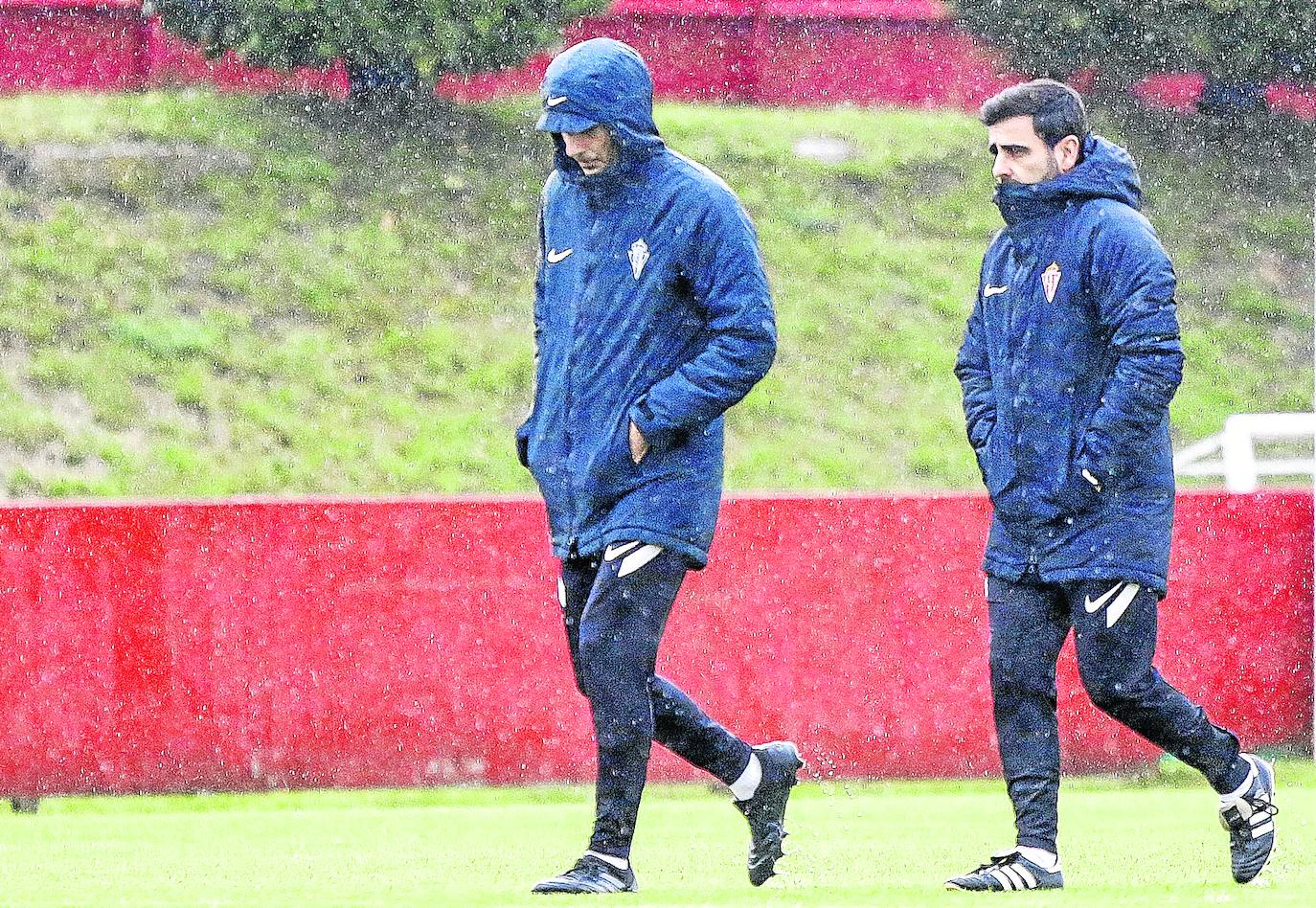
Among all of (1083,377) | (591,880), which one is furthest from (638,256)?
(591,880)

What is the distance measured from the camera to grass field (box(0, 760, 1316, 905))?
4.75 meters

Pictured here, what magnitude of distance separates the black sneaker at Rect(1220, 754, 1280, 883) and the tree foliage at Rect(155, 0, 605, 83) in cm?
1577

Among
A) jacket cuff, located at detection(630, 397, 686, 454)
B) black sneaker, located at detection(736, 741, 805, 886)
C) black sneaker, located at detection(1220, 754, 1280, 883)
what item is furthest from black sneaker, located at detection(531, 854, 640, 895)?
black sneaker, located at detection(1220, 754, 1280, 883)

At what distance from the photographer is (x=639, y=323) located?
15.2 feet

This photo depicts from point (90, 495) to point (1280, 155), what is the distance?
12837 mm

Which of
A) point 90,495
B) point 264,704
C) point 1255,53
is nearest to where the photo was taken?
point 264,704

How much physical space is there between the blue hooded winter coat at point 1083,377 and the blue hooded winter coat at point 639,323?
58cm

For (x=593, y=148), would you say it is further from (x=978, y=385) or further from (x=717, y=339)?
(x=978, y=385)

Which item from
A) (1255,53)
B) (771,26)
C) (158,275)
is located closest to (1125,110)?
(1255,53)

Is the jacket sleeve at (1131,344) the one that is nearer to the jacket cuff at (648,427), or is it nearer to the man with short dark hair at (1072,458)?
the man with short dark hair at (1072,458)

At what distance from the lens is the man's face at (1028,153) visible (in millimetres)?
4758

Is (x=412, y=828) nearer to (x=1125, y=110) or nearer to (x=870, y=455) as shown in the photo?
(x=870, y=455)

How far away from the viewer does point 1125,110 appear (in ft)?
73.4

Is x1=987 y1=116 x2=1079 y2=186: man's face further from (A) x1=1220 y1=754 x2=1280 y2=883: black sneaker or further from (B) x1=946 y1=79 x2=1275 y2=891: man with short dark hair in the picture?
(A) x1=1220 y1=754 x2=1280 y2=883: black sneaker
